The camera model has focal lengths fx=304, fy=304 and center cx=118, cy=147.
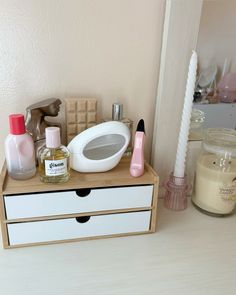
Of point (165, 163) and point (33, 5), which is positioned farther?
point (165, 163)

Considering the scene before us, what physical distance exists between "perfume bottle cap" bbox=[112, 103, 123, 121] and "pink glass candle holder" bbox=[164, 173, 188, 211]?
0.63 ft

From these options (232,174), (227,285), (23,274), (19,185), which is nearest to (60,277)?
(23,274)

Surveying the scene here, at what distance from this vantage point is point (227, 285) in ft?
1.68

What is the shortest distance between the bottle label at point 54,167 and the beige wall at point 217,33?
0.42m

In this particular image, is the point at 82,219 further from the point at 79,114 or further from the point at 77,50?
the point at 77,50

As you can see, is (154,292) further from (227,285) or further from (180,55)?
(180,55)

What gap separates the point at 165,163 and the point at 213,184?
0.44 ft

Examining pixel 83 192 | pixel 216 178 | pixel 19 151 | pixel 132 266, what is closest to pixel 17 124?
pixel 19 151

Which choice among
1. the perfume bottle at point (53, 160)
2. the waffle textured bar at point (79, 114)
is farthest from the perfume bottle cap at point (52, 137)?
the waffle textured bar at point (79, 114)

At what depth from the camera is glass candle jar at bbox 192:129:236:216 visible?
2.19 ft

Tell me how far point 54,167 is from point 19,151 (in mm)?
77

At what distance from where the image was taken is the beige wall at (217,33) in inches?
27.3

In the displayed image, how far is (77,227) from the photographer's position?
0.59 m

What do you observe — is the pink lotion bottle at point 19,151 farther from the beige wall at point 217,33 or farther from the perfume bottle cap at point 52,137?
the beige wall at point 217,33
